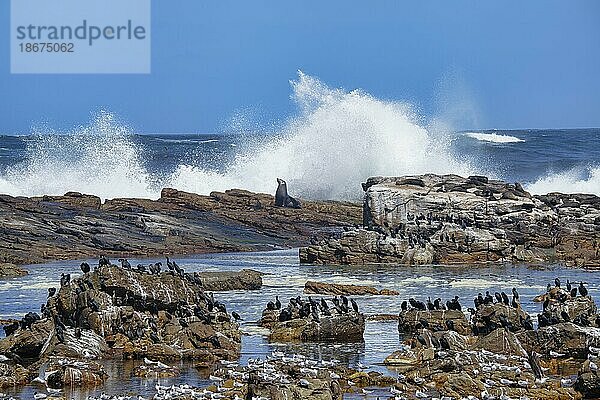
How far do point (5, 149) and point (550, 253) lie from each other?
82503 mm

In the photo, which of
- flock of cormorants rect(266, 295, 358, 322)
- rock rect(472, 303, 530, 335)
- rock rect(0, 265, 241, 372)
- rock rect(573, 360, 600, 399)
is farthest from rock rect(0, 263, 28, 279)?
rock rect(573, 360, 600, 399)

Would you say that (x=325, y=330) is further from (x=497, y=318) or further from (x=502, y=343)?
(x=502, y=343)

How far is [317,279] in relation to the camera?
3794 cm

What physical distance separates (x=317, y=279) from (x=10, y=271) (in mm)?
11299

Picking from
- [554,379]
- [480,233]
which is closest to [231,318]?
[554,379]

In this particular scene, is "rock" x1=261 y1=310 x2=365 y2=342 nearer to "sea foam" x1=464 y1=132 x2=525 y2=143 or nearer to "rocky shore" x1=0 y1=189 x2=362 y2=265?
"rocky shore" x1=0 y1=189 x2=362 y2=265

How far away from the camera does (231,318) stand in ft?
88.1

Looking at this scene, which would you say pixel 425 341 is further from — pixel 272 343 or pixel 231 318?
pixel 231 318

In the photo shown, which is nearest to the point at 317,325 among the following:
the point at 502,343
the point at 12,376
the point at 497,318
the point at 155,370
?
the point at 497,318

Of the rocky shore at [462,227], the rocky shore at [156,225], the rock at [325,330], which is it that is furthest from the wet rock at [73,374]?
the rocky shore at [462,227]

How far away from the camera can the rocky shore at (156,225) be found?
46625 mm

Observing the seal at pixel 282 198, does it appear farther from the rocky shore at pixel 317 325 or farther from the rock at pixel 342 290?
the rocky shore at pixel 317 325

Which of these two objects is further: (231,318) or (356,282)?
(356,282)

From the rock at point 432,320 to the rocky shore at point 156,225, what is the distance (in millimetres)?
21612
